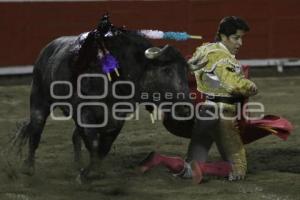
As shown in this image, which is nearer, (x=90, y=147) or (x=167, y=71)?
(x=167, y=71)

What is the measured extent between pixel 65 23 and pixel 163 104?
5951mm

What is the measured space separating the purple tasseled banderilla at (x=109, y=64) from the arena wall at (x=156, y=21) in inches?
214

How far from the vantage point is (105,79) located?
155 inches

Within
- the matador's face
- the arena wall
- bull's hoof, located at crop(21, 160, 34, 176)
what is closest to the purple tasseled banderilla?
the matador's face

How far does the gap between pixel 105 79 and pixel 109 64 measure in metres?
0.09

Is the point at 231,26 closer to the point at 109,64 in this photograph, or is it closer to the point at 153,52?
the point at 153,52

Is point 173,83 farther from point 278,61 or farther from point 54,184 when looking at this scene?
point 278,61

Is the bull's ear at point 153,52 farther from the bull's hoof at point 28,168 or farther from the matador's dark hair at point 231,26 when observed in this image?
the bull's hoof at point 28,168

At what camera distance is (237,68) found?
13.2ft

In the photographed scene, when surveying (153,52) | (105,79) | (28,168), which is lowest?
(28,168)

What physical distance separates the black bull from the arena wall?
5.25 metres

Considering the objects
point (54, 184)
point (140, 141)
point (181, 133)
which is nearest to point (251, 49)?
point (140, 141)

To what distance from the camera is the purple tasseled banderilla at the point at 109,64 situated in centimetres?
389

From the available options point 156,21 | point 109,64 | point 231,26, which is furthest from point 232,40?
point 156,21
